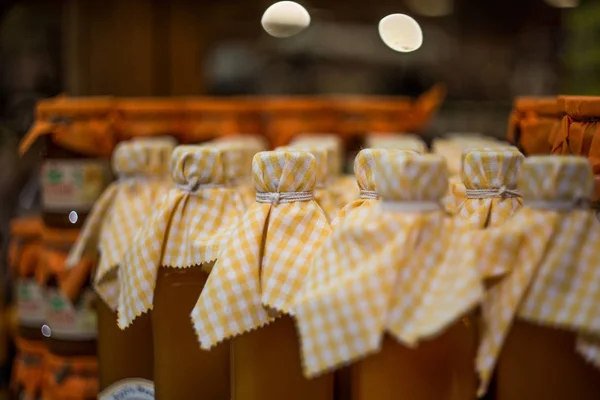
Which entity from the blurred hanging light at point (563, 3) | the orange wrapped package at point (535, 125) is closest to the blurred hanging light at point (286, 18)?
the orange wrapped package at point (535, 125)

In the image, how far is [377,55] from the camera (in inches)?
Result: 93.7

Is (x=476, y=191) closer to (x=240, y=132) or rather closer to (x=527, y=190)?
(x=527, y=190)

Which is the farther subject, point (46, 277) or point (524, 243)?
point (46, 277)

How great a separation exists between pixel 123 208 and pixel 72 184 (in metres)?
0.31

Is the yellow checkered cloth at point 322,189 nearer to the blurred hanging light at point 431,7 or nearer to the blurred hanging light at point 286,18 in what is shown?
the blurred hanging light at point 286,18

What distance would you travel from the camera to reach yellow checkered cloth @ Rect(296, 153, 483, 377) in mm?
703

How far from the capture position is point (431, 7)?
1895 millimetres

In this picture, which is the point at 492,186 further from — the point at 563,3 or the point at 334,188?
the point at 563,3

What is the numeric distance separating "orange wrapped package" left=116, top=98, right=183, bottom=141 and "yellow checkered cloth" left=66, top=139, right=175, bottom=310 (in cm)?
34

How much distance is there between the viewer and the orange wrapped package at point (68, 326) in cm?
142

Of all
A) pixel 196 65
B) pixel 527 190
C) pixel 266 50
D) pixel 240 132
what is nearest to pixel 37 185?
pixel 240 132

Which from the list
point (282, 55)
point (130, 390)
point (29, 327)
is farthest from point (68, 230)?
point (282, 55)

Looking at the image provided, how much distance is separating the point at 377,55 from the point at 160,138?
3.21 feet

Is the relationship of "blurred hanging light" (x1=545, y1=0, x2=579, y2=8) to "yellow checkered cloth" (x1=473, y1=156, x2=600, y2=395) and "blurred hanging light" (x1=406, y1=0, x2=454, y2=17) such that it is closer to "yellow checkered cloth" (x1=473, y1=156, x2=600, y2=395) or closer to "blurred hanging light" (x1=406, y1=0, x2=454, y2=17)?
"blurred hanging light" (x1=406, y1=0, x2=454, y2=17)
